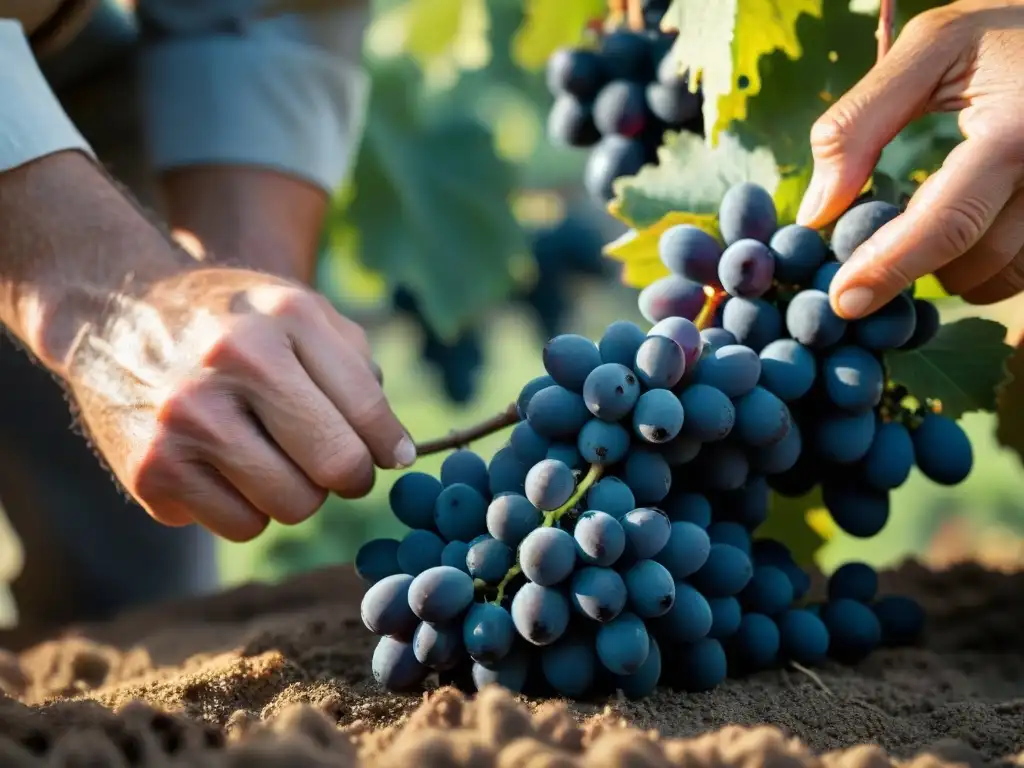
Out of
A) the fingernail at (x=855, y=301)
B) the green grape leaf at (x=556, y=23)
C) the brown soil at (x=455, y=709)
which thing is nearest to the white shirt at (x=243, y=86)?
the green grape leaf at (x=556, y=23)

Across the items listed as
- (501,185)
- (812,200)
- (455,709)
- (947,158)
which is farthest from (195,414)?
(501,185)

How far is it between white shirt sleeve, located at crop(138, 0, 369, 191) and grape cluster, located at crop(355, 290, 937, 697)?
92 centimetres

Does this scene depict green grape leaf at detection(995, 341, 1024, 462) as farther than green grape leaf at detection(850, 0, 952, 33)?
Yes

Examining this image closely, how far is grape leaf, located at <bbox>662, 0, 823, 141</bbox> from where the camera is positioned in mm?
975

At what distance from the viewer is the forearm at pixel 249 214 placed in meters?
1.56

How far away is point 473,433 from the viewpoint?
3.20 feet

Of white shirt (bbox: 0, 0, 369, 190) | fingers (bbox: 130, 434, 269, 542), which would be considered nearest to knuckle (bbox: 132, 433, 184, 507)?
fingers (bbox: 130, 434, 269, 542)

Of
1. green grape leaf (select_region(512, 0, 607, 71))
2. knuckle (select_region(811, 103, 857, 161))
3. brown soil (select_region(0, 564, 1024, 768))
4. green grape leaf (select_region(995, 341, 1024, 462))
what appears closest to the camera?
brown soil (select_region(0, 564, 1024, 768))

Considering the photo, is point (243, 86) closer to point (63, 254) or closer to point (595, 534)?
point (63, 254)

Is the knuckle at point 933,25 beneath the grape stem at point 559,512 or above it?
above

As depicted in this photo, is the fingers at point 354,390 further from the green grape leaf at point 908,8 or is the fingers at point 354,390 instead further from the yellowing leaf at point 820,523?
the green grape leaf at point 908,8

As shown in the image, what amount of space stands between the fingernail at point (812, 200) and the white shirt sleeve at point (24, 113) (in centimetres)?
71

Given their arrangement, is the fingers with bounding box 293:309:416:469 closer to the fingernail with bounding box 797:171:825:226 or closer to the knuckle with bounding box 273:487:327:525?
the knuckle with bounding box 273:487:327:525

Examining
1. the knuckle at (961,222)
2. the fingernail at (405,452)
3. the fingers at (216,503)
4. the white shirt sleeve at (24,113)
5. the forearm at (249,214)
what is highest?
the knuckle at (961,222)
